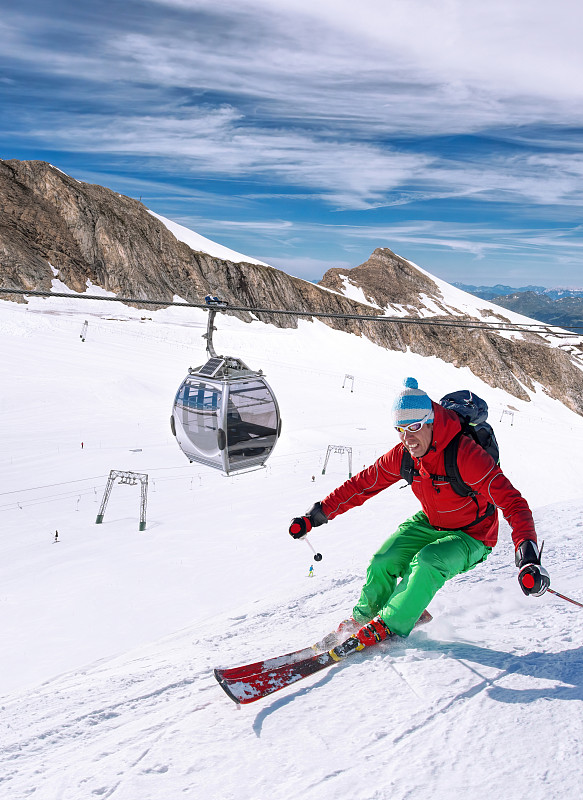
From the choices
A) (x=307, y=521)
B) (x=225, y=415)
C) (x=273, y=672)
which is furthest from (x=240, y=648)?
(x=225, y=415)

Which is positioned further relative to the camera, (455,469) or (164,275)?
(164,275)

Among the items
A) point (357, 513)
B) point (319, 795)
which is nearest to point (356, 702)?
point (319, 795)

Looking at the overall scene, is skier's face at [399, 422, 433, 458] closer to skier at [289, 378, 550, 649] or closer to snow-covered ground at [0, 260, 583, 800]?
skier at [289, 378, 550, 649]

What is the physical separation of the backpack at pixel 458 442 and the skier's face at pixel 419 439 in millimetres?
179

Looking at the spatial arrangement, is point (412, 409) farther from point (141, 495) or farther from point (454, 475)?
point (141, 495)

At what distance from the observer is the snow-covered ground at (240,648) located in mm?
3426

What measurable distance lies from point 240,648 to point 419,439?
2.65 metres

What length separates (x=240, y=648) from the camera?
5.43m

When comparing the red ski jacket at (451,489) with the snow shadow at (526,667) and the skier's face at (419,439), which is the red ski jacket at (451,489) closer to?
the skier's face at (419,439)

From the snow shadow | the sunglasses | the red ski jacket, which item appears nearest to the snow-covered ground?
the snow shadow

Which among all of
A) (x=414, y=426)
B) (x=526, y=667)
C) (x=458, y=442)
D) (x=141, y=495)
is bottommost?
(x=141, y=495)

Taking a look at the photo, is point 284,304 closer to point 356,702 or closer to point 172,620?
point 172,620

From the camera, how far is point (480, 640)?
5020mm

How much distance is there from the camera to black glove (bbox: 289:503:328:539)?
210 inches
